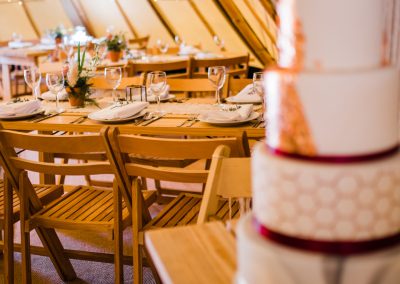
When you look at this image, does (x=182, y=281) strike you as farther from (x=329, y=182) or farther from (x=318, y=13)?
(x=318, y=13)

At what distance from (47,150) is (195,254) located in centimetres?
120

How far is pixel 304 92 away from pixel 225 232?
47 cm

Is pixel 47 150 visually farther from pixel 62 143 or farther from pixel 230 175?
pixel 230 175

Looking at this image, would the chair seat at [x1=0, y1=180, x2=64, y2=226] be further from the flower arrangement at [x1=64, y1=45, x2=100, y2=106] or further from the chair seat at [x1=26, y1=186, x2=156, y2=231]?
the flower arrangement at [x1=64, y1=45, x2=100, y2=106]

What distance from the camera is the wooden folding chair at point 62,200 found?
6.82 feet

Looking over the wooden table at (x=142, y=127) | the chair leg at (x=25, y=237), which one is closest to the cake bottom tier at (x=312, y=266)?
the wooden table at (x=142, y=127)

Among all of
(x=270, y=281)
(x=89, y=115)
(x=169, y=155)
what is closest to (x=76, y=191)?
(x=89, y=115)

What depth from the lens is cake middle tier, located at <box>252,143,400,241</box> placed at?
78 centimetres

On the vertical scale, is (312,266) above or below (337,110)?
below

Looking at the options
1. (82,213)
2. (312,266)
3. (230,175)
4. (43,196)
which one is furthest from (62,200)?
(312,266)

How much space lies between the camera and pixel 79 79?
295 centimetres

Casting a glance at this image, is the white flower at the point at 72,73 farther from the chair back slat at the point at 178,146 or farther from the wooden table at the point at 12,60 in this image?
the wooden table at the point at 12,60

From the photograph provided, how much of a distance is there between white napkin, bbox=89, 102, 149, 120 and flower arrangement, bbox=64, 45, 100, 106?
0.31 m

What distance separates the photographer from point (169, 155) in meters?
1.97
